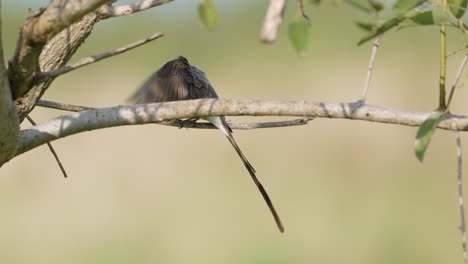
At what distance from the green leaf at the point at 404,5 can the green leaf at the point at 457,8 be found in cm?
10

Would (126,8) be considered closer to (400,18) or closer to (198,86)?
(400,18)

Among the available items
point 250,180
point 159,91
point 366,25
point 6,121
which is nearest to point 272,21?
point 366,25

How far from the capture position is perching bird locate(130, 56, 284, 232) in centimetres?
346

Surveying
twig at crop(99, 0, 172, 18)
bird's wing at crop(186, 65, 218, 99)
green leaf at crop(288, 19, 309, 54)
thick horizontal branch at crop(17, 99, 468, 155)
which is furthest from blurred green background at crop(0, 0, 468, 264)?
green leaf at crop(288, 19, 309, 54)

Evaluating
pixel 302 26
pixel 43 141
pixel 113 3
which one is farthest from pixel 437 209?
pixel 302 26

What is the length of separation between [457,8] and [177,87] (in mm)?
2391

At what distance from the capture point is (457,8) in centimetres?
151

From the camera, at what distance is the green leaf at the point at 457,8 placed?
4.88ft

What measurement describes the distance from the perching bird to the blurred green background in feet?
6.45

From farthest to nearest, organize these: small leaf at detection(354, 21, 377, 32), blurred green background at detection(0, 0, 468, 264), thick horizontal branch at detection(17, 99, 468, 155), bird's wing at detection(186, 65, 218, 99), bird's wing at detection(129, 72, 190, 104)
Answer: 1. blurred green background at detection(0, 0, 468, 264)
2. bird's wing at detection(186, 65, 218, 99)
3. bird's wing at detection(129, 72, 190, 104)
4. thick horizontal branch at detection(17, 99, 468, 155)
5. small leaf at detection(354, 21, 377, 32)

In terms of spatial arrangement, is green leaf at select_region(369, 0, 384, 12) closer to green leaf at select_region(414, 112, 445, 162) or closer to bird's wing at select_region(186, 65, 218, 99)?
green leaf at select_region(414, 112, 445, 162)

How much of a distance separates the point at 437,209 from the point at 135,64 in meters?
3.63

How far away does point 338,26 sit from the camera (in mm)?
10281

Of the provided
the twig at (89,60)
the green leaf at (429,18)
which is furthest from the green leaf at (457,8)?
the twig at (89,60)
